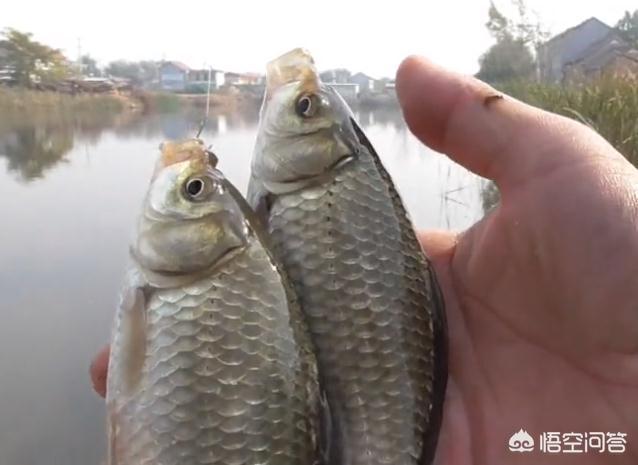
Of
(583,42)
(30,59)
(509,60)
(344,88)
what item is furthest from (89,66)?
(344,88)

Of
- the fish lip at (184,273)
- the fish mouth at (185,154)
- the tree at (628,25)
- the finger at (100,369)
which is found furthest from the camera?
the tree at (628,25)

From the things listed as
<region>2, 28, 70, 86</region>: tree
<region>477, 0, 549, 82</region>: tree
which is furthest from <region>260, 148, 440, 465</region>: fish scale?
<region>2, 28, 70, 86</region>: tree

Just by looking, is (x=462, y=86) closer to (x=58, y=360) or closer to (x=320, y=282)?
(x=320, y=282)

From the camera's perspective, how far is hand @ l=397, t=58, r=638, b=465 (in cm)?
157

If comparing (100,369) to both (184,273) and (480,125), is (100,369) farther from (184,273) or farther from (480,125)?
(480,125)

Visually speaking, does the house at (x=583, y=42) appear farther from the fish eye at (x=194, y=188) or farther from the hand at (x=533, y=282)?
the fish eye at (x=194, y=188)

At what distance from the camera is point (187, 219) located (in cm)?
135

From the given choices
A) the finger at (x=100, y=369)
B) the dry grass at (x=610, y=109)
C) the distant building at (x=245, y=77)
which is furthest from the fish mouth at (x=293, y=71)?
the dry grass at (x=610, y=109)

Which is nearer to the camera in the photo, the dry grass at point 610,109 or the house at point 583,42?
the dry grass at point 610,109

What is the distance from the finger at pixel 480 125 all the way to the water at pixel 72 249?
2.01 ft

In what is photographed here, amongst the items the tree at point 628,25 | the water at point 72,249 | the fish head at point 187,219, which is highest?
the tree at point 628,25

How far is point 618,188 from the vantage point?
1.59 meters

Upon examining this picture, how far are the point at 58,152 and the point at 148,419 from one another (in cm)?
1552

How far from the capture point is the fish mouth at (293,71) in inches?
64.1
